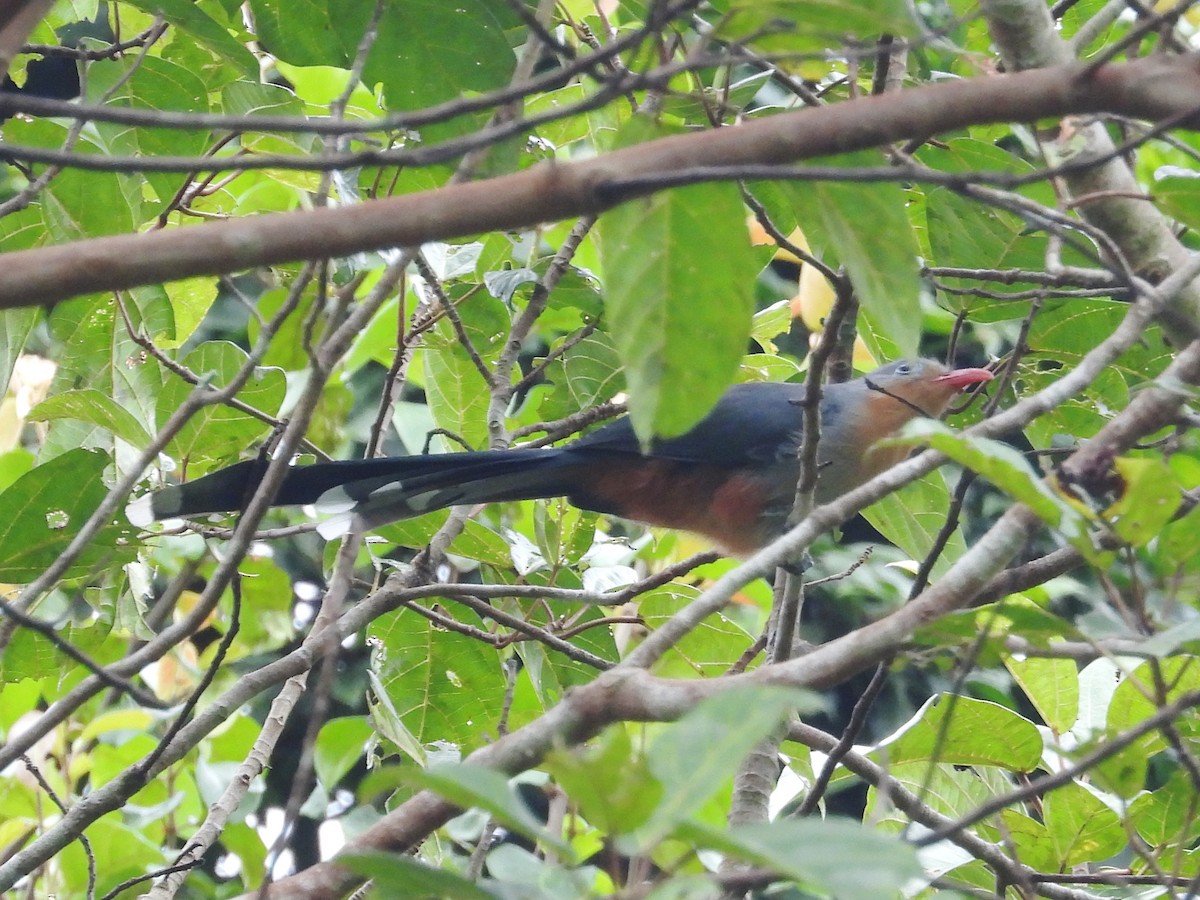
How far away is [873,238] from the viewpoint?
1.56m

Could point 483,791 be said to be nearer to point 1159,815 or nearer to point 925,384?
point 1159,815

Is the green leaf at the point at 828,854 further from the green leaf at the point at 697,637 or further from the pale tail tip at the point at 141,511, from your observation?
the green leaf at the point at 697,637

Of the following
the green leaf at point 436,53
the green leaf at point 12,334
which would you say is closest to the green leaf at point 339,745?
the green leaf at point 12,334

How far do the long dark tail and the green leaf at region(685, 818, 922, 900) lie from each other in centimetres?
177

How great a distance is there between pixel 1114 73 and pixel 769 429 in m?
2.94

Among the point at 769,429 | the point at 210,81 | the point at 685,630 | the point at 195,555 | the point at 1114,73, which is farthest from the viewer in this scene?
the point at 769,429

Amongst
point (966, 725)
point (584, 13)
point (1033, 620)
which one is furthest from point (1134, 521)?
point (584, 13)

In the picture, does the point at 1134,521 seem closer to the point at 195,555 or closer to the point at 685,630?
the point at 685,630

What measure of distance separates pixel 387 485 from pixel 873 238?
71.4 inches

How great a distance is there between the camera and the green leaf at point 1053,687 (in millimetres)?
2633

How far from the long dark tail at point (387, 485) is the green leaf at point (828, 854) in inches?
69.5

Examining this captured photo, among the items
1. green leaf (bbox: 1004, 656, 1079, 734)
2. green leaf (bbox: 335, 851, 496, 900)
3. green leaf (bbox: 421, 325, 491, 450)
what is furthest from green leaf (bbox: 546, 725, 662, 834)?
green leaf (bbox: 421, 325, 491, 450)

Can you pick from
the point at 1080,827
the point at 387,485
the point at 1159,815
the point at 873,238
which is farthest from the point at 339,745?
the point at 873,238

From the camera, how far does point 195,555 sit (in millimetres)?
3719
